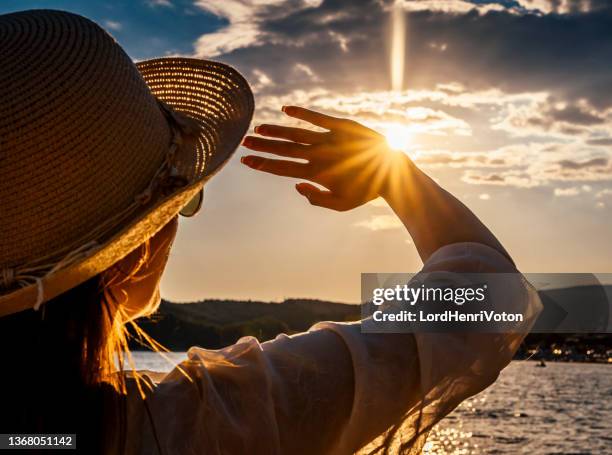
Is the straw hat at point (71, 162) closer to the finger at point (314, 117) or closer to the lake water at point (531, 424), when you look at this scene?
the finger at point (314, 117)

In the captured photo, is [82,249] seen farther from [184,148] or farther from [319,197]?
[319,197]

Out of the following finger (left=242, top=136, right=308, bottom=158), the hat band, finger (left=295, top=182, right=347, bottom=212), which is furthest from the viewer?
finger (left=295, top=182, right=347, bottom=212)

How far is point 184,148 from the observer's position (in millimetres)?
1505

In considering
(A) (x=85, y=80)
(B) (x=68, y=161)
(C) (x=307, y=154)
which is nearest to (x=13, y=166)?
(B) (x=68, y=161)

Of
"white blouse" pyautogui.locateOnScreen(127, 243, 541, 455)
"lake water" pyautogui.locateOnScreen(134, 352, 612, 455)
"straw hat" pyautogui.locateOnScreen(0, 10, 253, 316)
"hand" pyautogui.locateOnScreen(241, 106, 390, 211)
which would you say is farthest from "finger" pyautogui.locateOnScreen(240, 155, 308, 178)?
"lake water" pyautogui.locateOnScreen(134, 352, 612, 455)

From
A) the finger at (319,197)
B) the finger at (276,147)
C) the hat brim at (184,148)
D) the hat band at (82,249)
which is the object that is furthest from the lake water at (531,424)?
the hat band at (82,249)

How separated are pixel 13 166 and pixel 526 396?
62.7 metres

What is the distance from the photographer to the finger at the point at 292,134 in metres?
1.52

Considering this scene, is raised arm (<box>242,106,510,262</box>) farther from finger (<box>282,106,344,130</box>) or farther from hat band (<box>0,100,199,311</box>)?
hat band (<box>0,100,199,311</box>)

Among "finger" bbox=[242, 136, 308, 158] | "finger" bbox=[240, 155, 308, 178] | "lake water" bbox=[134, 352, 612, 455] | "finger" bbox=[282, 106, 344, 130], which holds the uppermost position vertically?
"finger" bbox=[282, 106, 344, 130]

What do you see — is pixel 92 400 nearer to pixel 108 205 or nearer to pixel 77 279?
pixel 77 279

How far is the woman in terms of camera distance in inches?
48.1

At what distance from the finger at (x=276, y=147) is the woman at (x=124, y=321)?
0.01m

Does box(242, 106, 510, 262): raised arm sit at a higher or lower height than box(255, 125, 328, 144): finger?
lower
